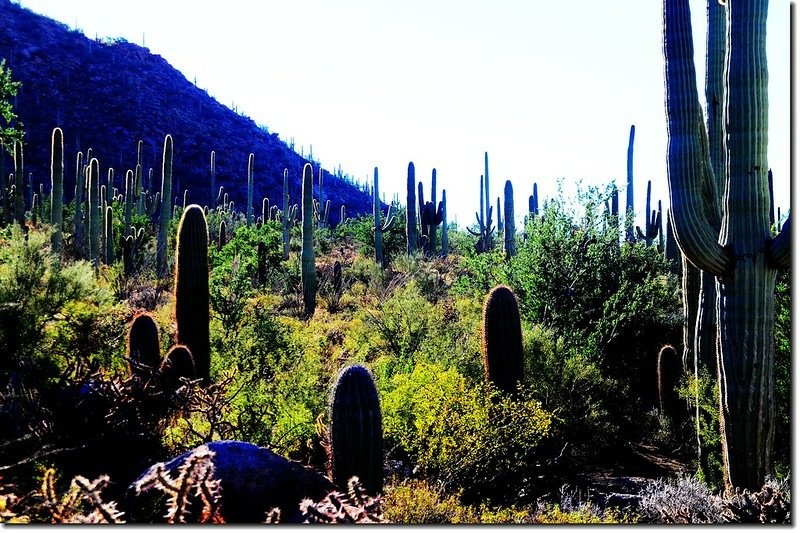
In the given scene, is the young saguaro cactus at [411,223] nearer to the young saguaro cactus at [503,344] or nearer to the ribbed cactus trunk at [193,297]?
the ribbed cactus trunk at [193,297]

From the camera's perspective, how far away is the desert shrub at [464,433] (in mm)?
7758

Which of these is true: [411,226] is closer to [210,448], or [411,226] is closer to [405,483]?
[405,483]

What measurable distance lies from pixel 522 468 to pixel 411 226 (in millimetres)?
18783

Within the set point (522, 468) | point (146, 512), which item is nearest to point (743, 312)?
point (522, 468)

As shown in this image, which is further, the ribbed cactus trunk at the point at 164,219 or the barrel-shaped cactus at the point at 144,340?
the ribbed cactus trunk at the point at 164,219

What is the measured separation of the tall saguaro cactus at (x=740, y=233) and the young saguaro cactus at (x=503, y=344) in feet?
12.3

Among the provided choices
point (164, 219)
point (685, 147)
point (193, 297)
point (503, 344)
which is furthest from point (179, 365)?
point (164, 219)

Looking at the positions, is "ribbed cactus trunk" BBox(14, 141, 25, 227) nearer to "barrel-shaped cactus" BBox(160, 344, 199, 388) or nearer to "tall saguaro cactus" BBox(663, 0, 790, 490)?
"barrel-shaped cactus" BBox(160, 344, 199, 388)

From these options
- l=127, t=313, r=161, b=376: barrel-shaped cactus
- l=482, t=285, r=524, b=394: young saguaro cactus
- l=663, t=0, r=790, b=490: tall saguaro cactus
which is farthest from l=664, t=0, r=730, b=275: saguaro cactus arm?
→ l=127, t=313, r=161, b=376: barrel-shaped cactus

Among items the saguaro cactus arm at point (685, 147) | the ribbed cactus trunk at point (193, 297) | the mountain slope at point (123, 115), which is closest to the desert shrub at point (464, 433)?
the ribbed cactus trunk at point (193, 297)

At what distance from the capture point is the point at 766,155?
5.52m

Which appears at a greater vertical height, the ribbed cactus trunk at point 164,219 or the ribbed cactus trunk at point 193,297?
the ribbed cactus trunk at point 164,219

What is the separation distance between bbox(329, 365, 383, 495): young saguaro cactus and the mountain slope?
141 feet

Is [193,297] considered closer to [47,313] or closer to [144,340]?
[144,340]
